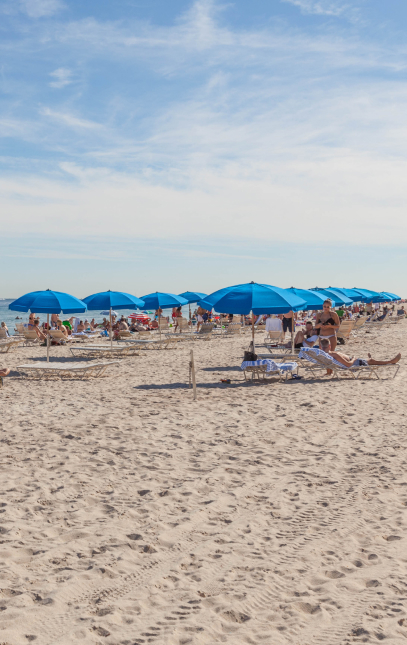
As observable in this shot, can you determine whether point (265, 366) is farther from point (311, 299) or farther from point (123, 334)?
point (123, 334)

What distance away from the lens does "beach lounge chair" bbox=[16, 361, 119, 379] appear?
1069 centimetres

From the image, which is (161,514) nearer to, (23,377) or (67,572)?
(67,572)

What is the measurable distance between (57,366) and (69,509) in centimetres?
715

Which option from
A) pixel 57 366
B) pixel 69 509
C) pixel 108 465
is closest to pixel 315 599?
pixel 69 509

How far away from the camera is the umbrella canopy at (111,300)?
13.6 meters

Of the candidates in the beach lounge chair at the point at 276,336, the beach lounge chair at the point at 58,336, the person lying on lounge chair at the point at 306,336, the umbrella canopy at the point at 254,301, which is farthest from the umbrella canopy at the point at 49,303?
the beach lounge chair at the point at 276,336

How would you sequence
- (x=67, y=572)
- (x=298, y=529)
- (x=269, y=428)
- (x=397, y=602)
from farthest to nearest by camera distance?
1. (x=269, y=428)
2. (x=298, y=529)
3. (x=67, y=572)
4. (x=397, y=602)

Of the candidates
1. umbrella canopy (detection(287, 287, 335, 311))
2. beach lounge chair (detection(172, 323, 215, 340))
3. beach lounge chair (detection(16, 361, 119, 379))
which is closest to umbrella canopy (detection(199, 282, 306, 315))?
umbrella canopy (detection(287, 287, 335, 311))

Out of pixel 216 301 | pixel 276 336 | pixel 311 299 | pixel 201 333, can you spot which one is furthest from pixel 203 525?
pixel 201 333

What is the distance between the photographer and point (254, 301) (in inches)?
378

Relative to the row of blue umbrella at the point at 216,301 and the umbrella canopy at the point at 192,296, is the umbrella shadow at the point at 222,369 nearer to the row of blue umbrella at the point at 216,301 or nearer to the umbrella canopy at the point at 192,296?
the row of blue umbrella at the point at 216,301

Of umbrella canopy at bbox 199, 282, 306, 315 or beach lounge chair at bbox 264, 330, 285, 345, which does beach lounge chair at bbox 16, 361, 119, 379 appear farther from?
beach lounge chair at bbox 264, 330, 285, 345

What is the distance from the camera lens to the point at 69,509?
414cm

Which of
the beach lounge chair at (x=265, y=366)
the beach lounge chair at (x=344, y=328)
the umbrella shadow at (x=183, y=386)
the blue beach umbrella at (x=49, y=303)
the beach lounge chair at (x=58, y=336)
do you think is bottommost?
the umbrella shadow at (x=183, y=386)
